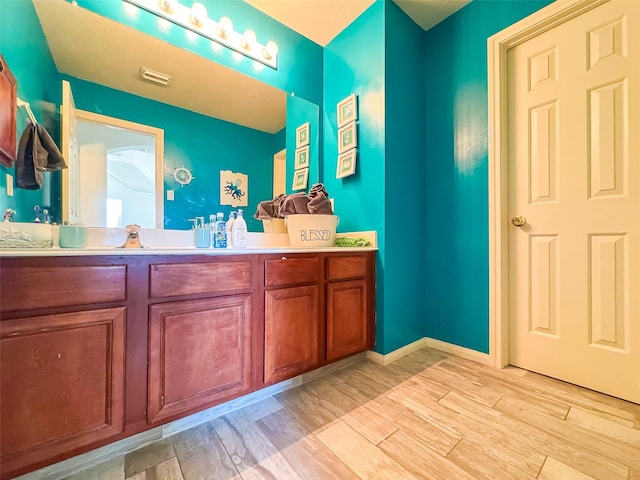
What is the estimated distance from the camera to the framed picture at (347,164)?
1.92 m

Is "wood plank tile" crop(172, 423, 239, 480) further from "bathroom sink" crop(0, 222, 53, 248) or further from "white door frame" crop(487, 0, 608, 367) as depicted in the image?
"white door frame" crop(487, 0, 608, 367)

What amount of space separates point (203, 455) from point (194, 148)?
145cm

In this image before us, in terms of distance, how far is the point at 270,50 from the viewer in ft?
6.05

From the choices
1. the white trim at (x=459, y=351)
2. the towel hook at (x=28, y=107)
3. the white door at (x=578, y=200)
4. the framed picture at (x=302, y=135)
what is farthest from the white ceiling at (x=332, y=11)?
the white trim at (x=459, y=351)

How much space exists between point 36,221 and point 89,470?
98cm

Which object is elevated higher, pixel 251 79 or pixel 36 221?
pixel 251 79

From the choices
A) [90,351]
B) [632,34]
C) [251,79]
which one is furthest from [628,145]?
[90,351]

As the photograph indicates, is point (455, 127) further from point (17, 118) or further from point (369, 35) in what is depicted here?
point (17, 118)

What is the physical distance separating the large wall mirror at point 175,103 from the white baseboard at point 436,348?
3.95 ft

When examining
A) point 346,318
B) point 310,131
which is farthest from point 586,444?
point 310,131

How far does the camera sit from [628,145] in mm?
1294

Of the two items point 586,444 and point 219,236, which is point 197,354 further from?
point 586,444

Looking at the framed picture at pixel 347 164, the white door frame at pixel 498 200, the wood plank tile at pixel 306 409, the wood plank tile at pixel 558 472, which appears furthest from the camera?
the framed picture at pixel 347 164

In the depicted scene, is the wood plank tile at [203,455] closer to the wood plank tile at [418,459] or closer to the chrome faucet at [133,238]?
the wood plank tile at [418,459]
